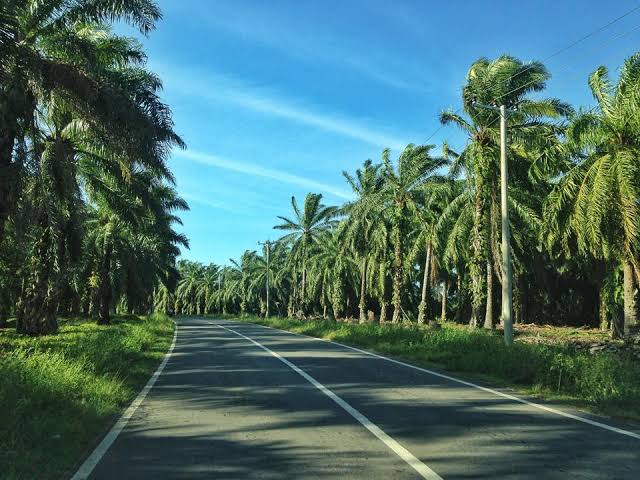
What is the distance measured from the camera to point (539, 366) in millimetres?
12898

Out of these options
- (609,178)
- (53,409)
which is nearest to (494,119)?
(609,178)

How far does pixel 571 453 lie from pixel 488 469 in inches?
50.4

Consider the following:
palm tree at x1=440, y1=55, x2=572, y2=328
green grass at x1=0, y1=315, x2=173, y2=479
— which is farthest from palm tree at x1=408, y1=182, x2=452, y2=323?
green grass at x1=0, y1=315, x2=173, y2=479

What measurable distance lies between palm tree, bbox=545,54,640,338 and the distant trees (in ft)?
0.13

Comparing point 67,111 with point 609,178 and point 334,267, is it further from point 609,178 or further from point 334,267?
point 334,267

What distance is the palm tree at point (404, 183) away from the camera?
113 ft

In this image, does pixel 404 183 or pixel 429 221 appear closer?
pixel 404 183

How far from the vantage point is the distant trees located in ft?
62.2

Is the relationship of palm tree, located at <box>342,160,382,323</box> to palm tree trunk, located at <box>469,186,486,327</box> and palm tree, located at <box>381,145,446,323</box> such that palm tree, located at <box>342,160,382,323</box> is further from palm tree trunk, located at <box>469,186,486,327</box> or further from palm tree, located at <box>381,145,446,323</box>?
palm tree trunk, located at <box>469,186,486,327</box>

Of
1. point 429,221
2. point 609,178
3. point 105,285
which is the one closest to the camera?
point 609,178

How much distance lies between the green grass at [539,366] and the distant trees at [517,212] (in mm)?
5501

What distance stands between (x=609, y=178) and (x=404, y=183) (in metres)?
17.1

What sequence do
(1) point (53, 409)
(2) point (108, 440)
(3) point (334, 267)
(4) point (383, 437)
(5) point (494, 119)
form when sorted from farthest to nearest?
(3) point (334, 267)
(5) point (494, 119)
(1) point (53, 409)
(4) point (383, 437)
(2) point (108, 440)

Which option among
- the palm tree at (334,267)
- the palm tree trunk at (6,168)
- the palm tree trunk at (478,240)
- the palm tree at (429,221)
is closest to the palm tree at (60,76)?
the palm tree trunk at (6,168)
